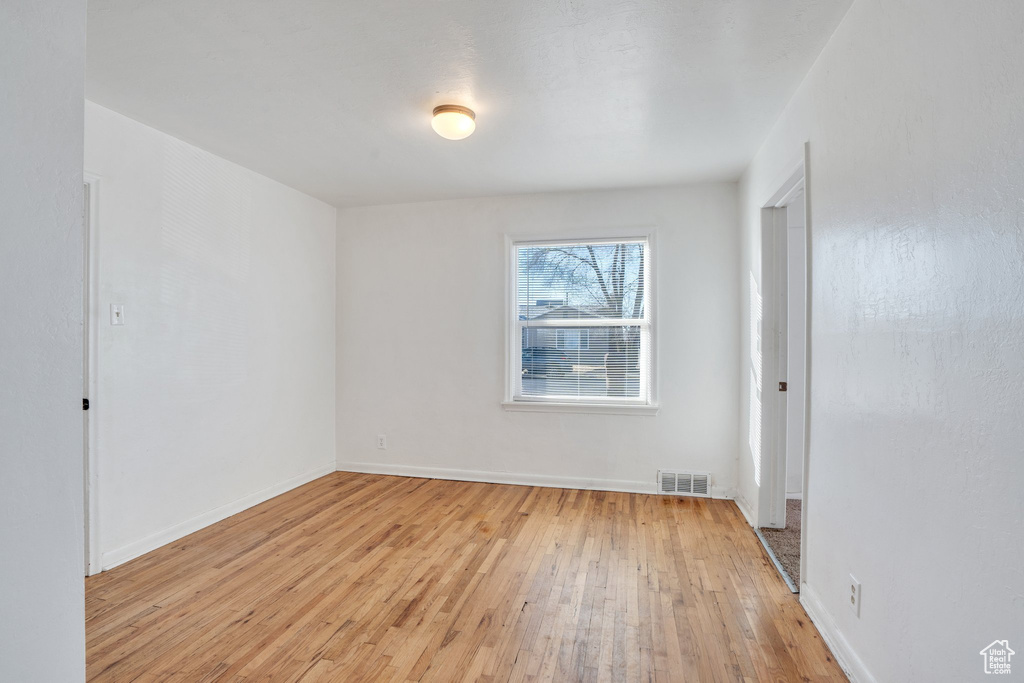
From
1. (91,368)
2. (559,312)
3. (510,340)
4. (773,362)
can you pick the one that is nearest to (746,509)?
(773,362)

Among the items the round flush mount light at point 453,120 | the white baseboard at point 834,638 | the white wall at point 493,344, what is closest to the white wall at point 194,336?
the white wall at point 493,344

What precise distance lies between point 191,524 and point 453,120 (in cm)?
299

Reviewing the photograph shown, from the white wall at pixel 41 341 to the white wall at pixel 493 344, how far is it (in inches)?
139

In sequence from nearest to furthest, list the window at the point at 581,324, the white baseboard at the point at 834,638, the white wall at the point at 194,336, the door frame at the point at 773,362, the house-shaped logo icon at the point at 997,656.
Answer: the house-shaped logo icon at the point at 997,656
the white baseboard at the point at 834,638
the white wall at the point at 194,336
the door frame at the point at 773,362
the window at the point at 581,324

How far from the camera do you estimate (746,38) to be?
6.86 ft

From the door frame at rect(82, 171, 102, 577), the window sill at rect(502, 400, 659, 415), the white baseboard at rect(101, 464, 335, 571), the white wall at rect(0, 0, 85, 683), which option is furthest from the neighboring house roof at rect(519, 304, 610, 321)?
the white wall at rect(0, 0, 85, 683)

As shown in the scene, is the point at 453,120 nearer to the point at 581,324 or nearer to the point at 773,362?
the point at 581,324

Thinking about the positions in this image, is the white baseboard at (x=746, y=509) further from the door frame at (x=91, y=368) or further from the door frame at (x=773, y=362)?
the door frame at (x=91, y=368)

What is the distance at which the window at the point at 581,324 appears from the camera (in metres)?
4.27

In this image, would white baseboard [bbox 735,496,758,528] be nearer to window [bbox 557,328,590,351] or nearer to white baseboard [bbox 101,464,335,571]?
window [bbox 557,328,590,351]

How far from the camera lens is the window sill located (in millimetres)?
4207

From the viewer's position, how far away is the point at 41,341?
1.00 meters

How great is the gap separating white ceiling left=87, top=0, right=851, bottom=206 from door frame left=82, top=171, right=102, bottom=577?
0.60 meters

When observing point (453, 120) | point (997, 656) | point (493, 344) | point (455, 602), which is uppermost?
point (453, 120)
